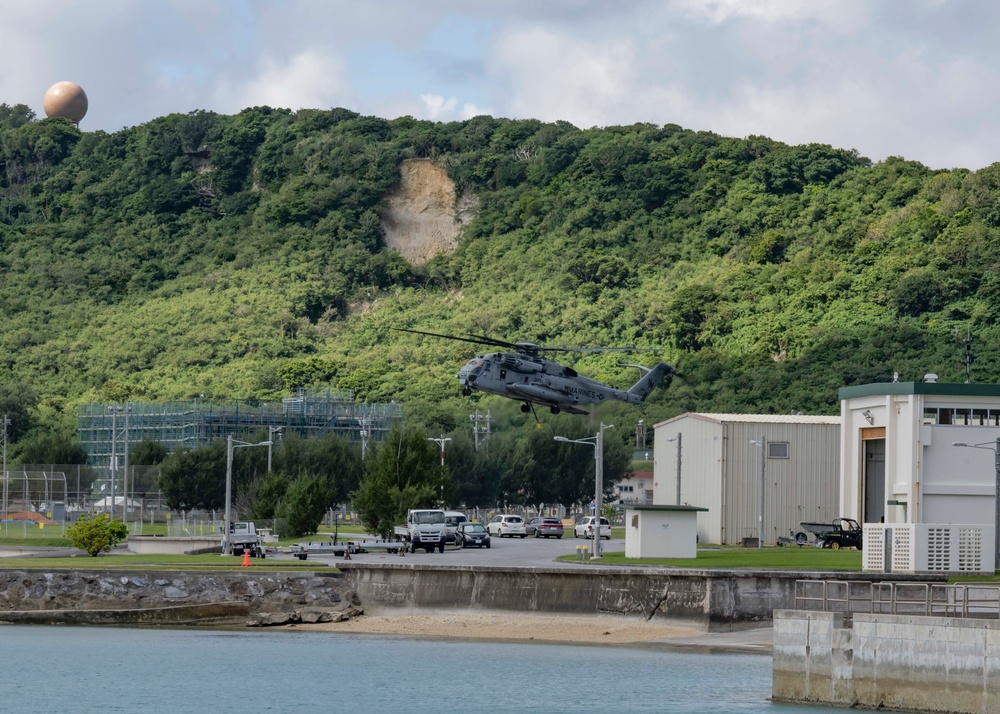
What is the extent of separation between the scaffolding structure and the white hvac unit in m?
75.2

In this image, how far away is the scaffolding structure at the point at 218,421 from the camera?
12975 cm

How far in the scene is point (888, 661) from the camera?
3450 centimetres

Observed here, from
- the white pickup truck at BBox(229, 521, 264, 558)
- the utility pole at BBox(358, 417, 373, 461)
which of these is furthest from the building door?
the utility pole at BBox(358, 417, 373, 461)

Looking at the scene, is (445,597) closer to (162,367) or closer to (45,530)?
(45,530)

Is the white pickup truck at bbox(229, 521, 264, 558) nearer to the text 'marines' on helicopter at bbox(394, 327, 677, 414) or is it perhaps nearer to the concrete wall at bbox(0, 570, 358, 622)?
the concrete wall at bbox(0, 570, 358, 622)

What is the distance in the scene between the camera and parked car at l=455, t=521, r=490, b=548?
78.2 m

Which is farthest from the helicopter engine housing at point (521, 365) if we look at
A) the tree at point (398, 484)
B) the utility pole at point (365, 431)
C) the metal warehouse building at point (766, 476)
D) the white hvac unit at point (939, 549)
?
the utility pole at point (365, 431)

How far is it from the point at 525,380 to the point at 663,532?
314 inches

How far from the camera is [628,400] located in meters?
70.7

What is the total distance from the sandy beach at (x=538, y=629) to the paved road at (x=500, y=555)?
9.52 ft

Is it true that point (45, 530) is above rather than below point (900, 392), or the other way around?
below

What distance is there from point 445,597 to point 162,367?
13348 cm

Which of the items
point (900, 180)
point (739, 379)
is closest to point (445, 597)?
point (739, 379)

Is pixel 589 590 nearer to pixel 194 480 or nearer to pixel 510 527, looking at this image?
pixel 510 527
